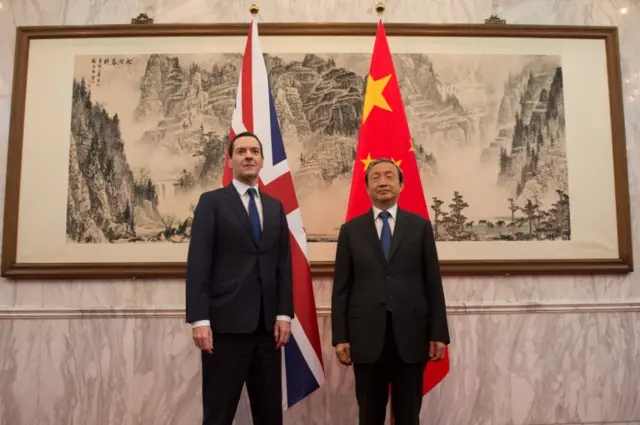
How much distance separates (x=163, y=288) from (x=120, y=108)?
3.80 feet

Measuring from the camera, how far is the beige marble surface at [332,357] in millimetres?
2842

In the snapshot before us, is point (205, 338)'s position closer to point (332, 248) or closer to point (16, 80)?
point (332, 248)

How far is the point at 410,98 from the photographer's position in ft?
10.2

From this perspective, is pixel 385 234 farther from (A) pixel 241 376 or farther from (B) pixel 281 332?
(A) pixel 241 376

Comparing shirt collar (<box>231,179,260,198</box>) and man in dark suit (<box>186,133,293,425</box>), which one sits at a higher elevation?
shirt collar (<box>231,179,260,198</box>)

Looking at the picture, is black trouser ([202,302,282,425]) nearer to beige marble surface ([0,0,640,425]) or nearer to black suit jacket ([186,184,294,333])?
black suit jacket ([186,184,294,333])

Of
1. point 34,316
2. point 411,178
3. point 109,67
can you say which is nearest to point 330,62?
point 411,178

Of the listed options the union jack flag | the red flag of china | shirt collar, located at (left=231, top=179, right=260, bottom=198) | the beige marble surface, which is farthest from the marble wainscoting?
shirt collar, located at (left=231, top=179, right=260, bottom=198)

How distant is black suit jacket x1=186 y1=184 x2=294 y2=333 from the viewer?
77.2 inches

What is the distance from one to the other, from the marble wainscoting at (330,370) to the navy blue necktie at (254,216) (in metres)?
0.97

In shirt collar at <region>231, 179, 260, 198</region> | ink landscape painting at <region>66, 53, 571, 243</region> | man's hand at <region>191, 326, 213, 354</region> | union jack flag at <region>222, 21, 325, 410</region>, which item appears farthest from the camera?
ink landscape painting at <region>66, 53, 571, 243</region>

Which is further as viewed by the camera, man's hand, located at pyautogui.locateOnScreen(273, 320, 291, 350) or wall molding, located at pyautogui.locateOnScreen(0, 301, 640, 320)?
wall molding, located at pyautogui.locateOnScreen(0, 301, 640, 320)

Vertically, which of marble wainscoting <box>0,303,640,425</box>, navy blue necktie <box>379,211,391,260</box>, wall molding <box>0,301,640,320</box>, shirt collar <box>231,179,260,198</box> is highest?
shirt collar <box>231,179,260,198</box>

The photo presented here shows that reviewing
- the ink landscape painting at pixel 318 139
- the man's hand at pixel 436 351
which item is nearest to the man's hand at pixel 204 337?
the man's hand at pixel 436 351
